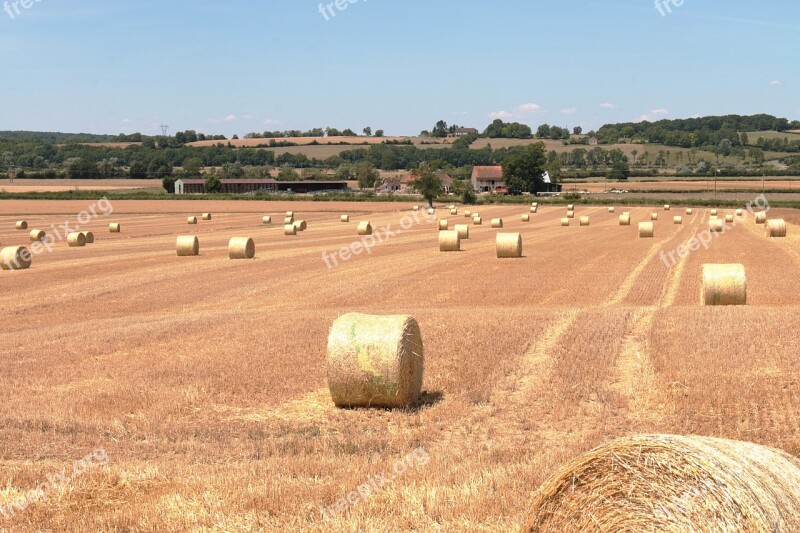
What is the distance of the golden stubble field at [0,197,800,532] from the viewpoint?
27.0 ft

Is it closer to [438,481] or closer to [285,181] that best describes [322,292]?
[438,481]

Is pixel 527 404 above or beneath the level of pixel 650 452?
beneath

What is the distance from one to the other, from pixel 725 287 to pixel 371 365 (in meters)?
12.5

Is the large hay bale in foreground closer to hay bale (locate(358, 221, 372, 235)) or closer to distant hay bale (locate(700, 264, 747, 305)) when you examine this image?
distant hay bale (locate(700, 264, 747, 305))

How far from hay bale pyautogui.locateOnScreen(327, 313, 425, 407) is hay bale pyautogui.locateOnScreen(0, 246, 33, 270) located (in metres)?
25.8

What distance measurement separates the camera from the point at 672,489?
235 inches

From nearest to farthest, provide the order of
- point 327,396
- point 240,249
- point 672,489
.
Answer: point 672,489 < point 327,396 < point 240,249

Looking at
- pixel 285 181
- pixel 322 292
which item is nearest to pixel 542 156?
pixel 285 181

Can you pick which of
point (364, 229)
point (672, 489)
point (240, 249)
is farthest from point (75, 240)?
point (672, 489)

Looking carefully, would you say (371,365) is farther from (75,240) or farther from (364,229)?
(364,229)

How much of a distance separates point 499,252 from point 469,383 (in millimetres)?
22971

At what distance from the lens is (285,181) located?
182m

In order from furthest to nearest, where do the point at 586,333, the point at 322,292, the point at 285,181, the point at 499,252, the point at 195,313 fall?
the point at 285,181
the point at 499,252
the point at 322,292
the point at 195,313
the point at 586,333

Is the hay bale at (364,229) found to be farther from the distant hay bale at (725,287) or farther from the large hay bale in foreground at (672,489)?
the large hay bale in foreground at (672,489)
